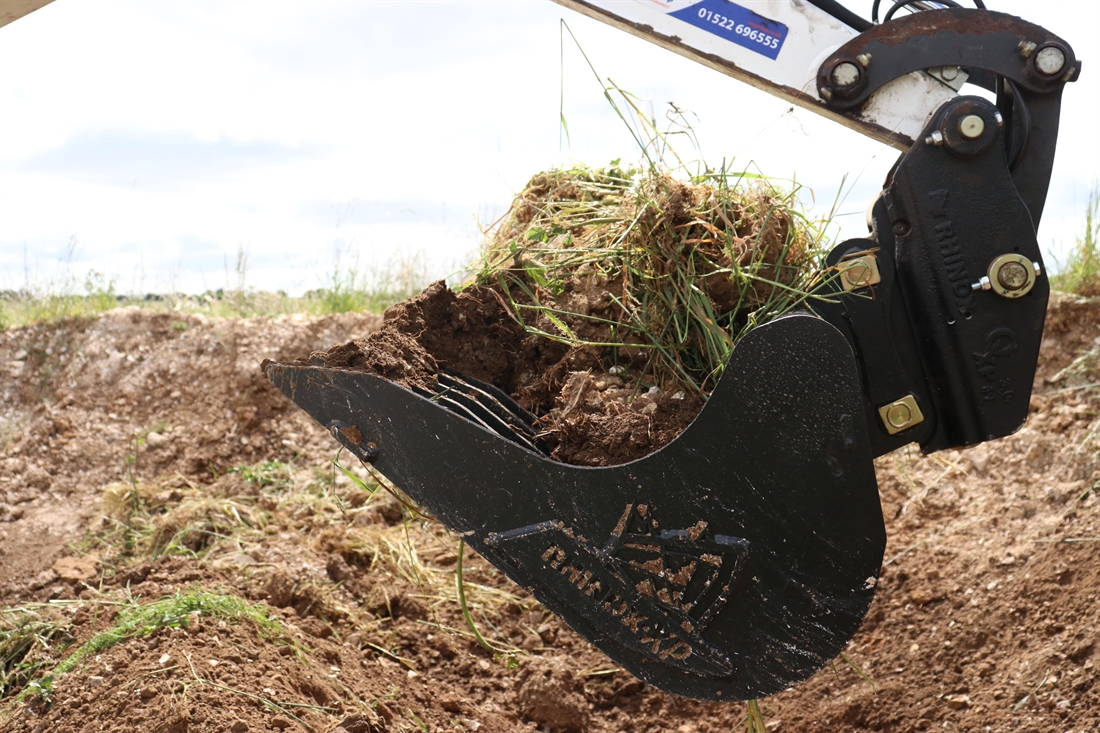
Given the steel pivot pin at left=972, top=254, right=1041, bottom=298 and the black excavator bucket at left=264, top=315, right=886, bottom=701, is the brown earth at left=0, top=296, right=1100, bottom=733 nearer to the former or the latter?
the black excavator bucket at left=264, top=315, right=886, bottom=701

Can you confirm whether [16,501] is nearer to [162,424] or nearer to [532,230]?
[162,424]

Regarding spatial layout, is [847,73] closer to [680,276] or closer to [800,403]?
[680,276]

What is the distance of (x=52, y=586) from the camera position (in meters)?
4.54

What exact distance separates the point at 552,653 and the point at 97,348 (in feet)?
14.5

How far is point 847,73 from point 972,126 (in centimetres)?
31

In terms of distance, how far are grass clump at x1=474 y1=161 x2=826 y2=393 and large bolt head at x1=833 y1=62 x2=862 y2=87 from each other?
306mm

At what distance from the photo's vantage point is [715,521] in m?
1.95

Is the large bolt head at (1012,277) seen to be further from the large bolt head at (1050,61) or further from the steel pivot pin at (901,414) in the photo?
the large bolt head at (1050,61)

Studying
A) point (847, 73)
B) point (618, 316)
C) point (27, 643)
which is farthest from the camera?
point (27, 643)

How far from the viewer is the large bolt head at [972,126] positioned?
7.00ft

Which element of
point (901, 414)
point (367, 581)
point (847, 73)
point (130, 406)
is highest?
point (847, 73)

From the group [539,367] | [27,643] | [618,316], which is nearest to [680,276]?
[618,316]

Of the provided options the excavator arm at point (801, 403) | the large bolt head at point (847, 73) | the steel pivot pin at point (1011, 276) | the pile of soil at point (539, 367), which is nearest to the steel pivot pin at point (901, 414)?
the excavator arm at point (801, 403)

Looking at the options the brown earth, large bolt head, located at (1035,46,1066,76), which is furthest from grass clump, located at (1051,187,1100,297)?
large bolt head, located at (1035,46,1066,76)
